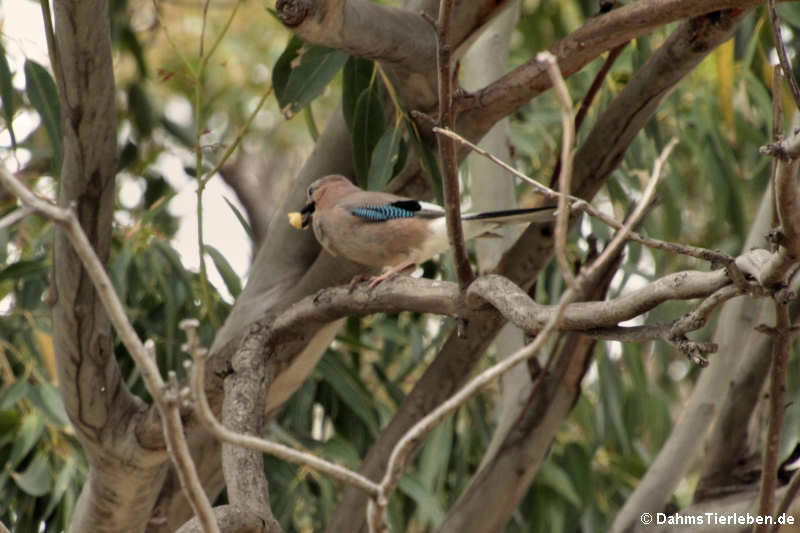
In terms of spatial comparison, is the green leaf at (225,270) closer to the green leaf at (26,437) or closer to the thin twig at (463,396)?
the green leaf at (26,437)

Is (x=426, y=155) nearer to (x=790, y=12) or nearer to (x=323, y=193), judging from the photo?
(x=323, y=193)

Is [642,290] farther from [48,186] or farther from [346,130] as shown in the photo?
[48,186]

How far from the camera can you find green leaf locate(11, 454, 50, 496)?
2.63m

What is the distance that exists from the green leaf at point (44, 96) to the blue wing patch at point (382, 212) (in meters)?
0.68

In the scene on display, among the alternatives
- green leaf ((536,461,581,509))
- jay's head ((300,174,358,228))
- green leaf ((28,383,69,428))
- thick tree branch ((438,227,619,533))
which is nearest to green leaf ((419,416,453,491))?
green leaf ((536,461,581,509))

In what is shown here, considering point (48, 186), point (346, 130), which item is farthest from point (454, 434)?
point (48, 186)

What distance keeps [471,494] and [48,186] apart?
1751 millimetres

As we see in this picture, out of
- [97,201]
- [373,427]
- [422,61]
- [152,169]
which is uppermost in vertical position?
[152,169]

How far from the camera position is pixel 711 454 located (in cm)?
243

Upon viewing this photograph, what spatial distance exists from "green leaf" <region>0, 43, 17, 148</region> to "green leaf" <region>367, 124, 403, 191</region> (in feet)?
2.36

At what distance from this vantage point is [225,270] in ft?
8.75

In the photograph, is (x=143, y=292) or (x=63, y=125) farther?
(x=143, y=292)

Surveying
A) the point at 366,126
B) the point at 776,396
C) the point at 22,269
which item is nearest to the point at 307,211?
the point at 366,126

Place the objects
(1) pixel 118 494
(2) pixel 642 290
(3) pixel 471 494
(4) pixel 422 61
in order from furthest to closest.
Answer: (3) pixel 471 494 < (1) pixel 118 494 < (4) pixel 422 61 < (2) pixel 642 290
